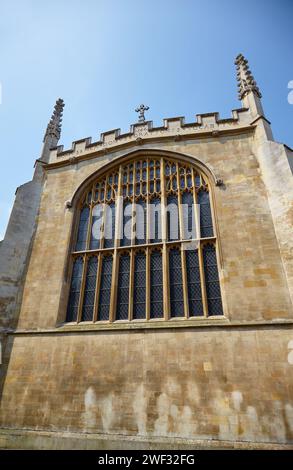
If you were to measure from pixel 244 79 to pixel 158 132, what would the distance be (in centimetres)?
423

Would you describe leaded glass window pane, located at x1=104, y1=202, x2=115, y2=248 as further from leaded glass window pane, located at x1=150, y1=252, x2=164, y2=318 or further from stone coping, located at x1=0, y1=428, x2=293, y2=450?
stone coping, located at x1=0, y1=428, x2=293, y2=450

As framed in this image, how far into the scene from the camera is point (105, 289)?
26.7ft

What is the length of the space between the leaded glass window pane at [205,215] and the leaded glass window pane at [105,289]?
3147 millimetres

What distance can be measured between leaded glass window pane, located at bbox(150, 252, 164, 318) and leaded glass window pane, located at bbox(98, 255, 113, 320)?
4.43ft

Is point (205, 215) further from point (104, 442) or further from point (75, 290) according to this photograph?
point (104, 442)

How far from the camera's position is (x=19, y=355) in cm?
746

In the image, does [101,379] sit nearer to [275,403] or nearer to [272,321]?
[275,403]

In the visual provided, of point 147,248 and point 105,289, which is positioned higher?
point 147,248

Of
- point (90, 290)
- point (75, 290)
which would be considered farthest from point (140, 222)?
point (75, 290)

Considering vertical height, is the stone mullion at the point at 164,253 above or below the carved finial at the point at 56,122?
below

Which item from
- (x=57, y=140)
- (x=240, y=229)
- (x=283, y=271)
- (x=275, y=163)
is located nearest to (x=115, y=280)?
(x=240, y=229)

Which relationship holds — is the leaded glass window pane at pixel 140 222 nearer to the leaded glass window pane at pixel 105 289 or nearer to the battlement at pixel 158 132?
the leaded glass window pane at pixel 105 289

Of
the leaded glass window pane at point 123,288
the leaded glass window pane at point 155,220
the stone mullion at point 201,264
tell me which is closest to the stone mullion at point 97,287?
the leaded glass window pane at point 123,288

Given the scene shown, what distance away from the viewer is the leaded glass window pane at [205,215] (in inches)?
321
